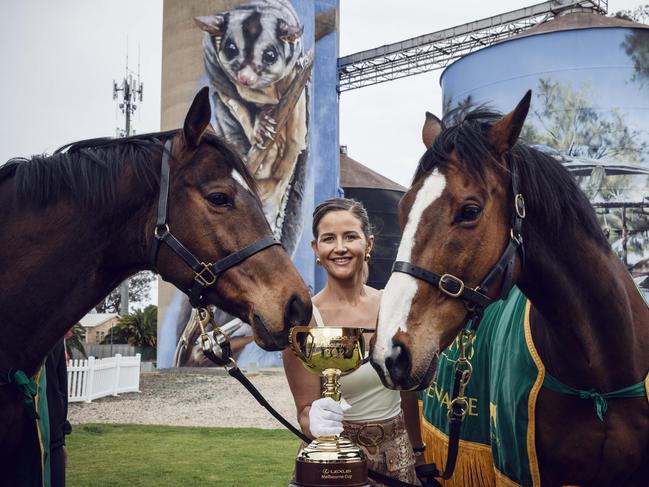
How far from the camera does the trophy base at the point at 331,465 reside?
2.22 m

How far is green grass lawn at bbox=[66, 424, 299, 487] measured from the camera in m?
6.50

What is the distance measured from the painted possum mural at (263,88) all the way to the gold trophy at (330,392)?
74.1 ft

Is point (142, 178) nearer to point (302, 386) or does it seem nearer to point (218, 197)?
point (218, 197)

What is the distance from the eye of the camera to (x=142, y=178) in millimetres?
2719

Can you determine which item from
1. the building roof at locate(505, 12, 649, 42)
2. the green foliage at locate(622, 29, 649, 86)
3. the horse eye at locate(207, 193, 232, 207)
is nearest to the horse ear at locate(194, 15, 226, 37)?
the building roof at locate(505, 12, 649, 42)

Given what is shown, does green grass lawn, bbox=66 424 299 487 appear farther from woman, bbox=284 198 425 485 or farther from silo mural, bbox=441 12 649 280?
silo mural, bbox=441 12 649 280

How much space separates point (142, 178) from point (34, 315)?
69 cm

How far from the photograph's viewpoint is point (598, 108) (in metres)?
20.5

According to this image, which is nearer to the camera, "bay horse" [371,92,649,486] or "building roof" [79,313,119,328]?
"bay horse" [371,92,649,486]

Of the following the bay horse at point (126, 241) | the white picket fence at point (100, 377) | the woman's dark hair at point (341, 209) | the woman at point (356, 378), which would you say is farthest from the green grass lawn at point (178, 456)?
the bay horse at point (126, 241)

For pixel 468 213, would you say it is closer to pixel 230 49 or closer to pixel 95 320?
pixel 230 49

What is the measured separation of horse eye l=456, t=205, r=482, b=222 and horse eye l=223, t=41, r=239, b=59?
24.3 meters

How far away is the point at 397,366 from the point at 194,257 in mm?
953

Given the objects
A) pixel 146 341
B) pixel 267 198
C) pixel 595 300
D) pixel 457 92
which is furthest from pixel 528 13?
pixel 595 300
